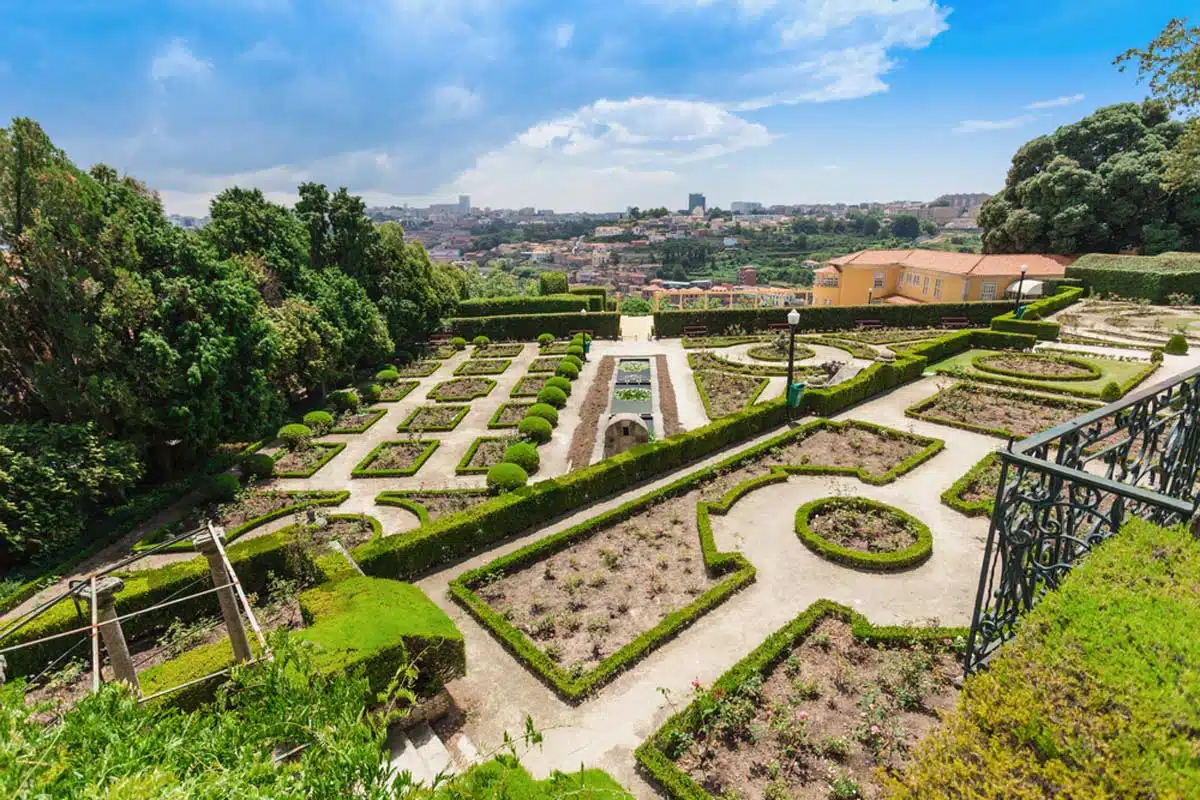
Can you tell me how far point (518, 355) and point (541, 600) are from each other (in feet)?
79.4

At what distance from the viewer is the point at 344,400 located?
23703mm

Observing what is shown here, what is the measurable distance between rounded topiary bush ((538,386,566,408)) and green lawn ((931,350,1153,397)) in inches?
681

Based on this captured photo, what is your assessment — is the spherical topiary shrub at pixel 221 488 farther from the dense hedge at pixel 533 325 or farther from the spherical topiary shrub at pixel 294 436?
the dense hedge at pixel 533 325

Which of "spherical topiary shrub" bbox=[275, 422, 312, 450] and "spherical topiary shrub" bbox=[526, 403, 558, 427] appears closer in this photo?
"spherical topiary shrub" bbox=[275, 422, 312, 450]

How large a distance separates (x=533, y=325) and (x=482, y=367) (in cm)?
919

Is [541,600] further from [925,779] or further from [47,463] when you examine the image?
[47,463]

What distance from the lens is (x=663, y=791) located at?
7.09m

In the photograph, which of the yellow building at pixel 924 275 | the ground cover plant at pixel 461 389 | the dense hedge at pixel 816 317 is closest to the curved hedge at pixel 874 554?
the ground cover plant at pixel 461 389

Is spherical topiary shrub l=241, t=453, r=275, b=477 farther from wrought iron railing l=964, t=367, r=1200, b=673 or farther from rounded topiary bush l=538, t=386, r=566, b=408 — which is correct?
wrought iron railing l=964, t=367, r=1200, b=673

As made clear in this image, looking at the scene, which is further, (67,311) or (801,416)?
(801,416)

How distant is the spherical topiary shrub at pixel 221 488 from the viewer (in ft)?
52.5

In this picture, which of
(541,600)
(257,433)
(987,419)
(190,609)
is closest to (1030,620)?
(541,600)

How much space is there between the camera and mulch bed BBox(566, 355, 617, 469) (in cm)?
1841

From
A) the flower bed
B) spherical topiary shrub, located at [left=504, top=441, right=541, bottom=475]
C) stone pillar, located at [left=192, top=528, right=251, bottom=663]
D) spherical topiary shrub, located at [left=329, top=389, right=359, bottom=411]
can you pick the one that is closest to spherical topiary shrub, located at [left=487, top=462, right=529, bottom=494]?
spherical topiary shrub, located at [left=504, top=441, right=541, bottom=475]
